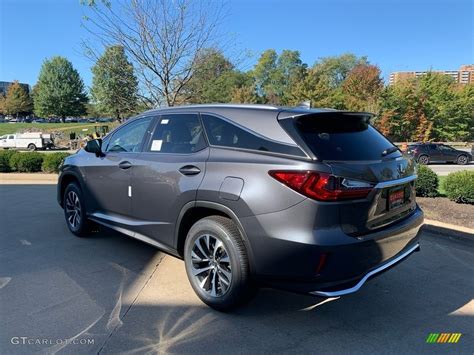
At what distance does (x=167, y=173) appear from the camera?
3.74 metres

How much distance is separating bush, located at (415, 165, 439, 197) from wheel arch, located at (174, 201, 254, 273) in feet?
18.7

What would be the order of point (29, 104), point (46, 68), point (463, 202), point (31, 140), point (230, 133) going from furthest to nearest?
point (29, 104) < point (46, 68) < point (31, 140) < point (463, 202) < point (230, 133)

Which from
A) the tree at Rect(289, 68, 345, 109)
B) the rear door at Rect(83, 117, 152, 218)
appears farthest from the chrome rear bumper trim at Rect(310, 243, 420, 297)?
the tree at Rect(289, 68, 345, 109)

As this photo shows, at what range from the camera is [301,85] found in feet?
129

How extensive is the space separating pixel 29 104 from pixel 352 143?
94.0 m

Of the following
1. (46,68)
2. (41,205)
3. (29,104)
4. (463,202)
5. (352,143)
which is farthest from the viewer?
(29,104)

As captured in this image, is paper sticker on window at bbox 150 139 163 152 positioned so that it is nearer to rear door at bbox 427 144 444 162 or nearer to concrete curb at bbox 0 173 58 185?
concrete curb at bbox 0 173 58 185

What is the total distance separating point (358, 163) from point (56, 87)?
72353 mm

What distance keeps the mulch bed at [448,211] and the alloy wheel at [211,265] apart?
4334 mm

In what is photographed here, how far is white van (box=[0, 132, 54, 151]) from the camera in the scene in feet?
123

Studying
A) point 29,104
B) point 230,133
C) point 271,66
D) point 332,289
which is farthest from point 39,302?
point 29,104

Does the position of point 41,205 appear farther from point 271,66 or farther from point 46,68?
point 46,68

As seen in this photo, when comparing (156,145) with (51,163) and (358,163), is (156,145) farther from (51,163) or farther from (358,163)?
(51,163)

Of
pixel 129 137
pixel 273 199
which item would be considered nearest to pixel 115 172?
pixel 129 137
